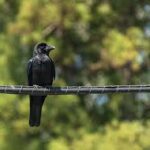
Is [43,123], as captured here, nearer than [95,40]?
Yes

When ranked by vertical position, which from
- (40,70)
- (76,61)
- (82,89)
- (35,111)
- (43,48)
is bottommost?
(82,89)

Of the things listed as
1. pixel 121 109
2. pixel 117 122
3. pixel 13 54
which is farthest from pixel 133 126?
pixel 13 54

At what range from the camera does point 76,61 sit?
17.2 meters

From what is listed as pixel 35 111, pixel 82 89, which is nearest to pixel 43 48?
pixel 35 111

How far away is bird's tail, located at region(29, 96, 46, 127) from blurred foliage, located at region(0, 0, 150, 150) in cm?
548

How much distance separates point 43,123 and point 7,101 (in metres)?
0.78

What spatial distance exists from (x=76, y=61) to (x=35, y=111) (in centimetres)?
749

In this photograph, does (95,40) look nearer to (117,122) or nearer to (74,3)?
(74,3)

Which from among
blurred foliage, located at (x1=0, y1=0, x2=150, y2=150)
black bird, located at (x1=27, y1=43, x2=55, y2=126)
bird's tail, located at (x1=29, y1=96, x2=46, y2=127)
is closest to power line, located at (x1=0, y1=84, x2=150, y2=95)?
bird's tail, located at (x1=29, y1=96, x2=46, y2=127)

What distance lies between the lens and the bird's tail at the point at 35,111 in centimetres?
954

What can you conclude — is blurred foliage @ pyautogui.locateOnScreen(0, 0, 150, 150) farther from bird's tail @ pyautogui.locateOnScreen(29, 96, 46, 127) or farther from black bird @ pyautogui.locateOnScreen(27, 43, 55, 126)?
bird's tail @ pyautogui.locateOnScreen(29, 96, 46, 127)

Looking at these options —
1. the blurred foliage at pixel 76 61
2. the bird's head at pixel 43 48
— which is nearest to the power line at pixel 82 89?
the bird's head at pixel 43 48

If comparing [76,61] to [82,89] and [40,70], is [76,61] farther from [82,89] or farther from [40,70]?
[82,89]

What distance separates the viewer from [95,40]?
17.3 meters
